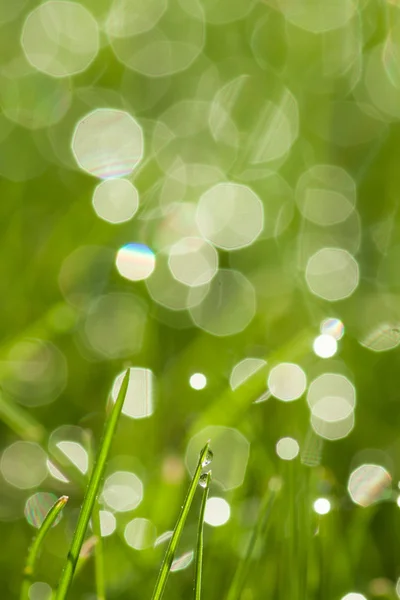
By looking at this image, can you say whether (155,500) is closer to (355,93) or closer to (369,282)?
(369,282)

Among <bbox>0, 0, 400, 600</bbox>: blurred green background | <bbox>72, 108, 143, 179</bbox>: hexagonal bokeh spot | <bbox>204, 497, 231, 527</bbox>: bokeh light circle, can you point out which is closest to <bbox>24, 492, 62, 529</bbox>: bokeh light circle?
<bbox>0, 0, 400, 600</bbox>: blurred green background

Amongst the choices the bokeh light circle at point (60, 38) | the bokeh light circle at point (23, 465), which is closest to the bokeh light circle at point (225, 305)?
the bokeh light circle at point (23, 465)

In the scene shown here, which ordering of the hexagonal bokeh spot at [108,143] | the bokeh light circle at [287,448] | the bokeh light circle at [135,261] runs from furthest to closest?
1. the hexagonal bokeh spot at [108,143]
2. the bokeh light circle at [135,261]
3. the bokeh light circle at [287,448]

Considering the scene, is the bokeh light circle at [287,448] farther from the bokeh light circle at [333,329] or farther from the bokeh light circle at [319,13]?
the bokeh light circle at [319,13]

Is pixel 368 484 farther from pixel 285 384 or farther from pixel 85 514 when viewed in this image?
pixel 85 514

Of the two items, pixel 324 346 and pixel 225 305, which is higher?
pixel 324 346

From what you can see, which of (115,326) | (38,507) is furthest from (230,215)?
(38,507)

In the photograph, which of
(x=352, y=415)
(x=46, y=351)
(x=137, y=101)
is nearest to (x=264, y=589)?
(x=352, y=415)
